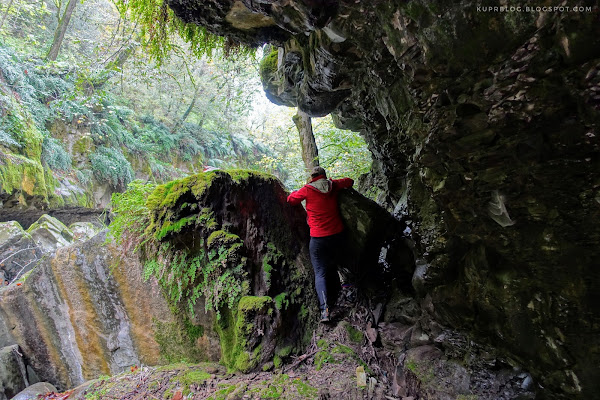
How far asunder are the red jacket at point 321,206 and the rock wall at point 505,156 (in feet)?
4.46

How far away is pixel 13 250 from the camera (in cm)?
855

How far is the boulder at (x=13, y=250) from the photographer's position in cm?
844

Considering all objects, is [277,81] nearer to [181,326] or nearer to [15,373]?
[181,326]

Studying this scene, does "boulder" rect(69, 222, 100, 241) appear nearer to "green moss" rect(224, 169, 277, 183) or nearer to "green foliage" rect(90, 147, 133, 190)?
"green foliage" rect(90, 147, 133, 190)

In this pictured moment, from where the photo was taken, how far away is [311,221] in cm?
452

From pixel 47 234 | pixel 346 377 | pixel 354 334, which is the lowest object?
pixel 346 377

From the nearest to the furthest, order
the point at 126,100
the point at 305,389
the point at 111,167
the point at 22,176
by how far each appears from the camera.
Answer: the point at 305,389
the point at 22,176
the point at 111,167
the point at 126,100

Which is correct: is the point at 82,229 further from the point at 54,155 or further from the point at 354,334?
the point at 354,334

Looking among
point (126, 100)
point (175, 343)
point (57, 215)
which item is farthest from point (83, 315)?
point (126, 100)

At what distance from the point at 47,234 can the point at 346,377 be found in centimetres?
1007

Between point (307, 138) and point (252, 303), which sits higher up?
point (307, 138)

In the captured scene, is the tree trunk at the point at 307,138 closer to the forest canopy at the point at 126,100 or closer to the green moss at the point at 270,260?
the forest canopy at the point at 126,100

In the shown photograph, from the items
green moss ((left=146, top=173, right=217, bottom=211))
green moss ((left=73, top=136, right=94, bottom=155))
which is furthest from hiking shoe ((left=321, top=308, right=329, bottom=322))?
green moss ((left=73, top=136, right=94, bottom=155))

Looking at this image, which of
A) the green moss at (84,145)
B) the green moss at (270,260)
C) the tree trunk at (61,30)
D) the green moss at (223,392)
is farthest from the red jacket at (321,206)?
the tree trunk at (61,30)
